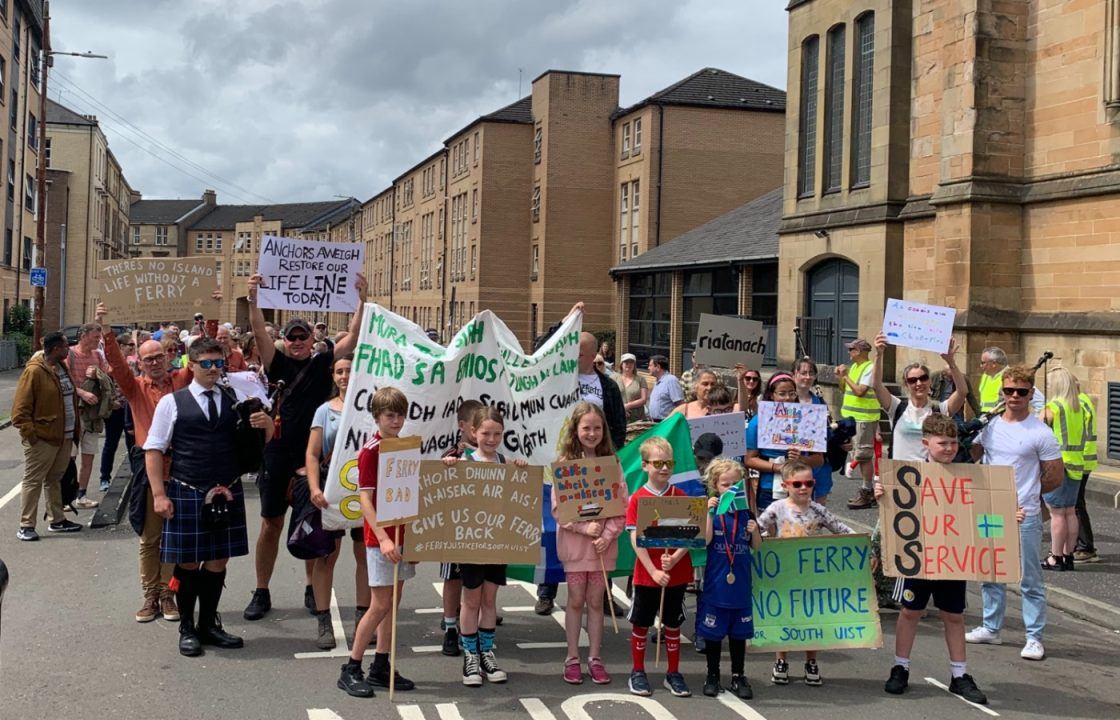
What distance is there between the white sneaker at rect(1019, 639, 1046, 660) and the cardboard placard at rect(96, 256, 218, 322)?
23.6 feet

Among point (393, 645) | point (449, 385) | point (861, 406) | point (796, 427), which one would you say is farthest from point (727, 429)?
point (861, 406)

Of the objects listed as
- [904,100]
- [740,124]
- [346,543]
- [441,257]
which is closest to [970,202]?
[904,100]

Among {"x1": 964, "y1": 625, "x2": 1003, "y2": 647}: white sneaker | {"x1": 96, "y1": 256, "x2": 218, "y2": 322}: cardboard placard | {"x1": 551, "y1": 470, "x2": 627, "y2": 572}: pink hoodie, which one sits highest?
{"x1": 96, "y1": 256, "x2": 218, "y2": 322}: cardboard placard

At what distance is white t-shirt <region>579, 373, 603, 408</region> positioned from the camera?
8.49 m

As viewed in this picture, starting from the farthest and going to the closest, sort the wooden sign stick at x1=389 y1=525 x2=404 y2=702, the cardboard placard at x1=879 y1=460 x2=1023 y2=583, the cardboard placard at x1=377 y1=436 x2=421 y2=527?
the cardboard placard at x1=879 y1=460 x2=1023 y2=583 → the cardboard placard at x1=377 y1=436 x2=421 y2=527 → the wooden sign stick at x1=389 y1=525 x2=404 y2=702

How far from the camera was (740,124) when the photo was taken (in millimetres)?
50875

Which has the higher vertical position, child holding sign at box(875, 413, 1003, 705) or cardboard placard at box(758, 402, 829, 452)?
cardboard placard at box(758, 402, 829, 452)

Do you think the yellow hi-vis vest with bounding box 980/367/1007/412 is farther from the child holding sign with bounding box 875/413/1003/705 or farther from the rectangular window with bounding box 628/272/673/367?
the rectangular window with bounding box 628/272/673/367

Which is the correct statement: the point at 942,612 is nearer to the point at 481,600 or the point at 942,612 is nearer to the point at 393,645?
the point at 481,600

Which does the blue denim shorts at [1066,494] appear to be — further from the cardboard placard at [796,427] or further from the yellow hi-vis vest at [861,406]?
the yellow hi-vis vest at [861,406]

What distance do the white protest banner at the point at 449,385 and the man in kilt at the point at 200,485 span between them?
0.67 metres

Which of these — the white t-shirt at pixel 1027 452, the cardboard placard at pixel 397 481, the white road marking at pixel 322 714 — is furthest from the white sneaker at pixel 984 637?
the white road marking at pixel 322 714

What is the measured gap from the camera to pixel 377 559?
20.3 ft

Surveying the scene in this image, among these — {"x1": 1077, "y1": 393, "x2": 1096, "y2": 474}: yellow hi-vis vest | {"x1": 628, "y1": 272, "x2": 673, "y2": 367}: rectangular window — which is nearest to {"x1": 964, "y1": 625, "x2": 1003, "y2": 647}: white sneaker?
{"x1": 1077, "y1": 393, "x2": 1096, "y2": 474}: yellow hi-vis vest
